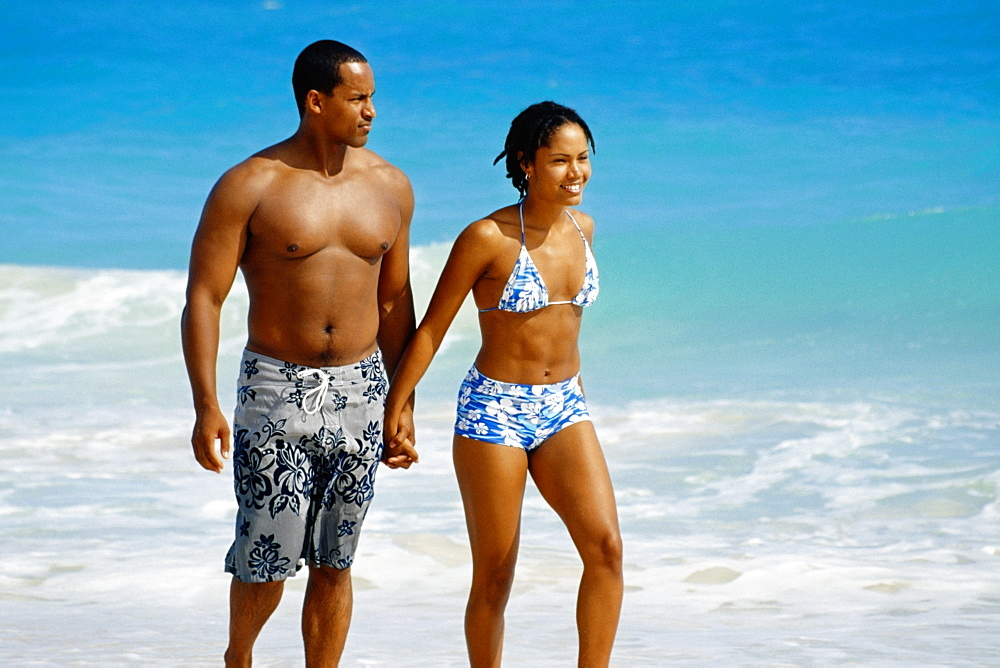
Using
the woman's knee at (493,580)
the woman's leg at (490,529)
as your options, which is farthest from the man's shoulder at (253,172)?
the woman's knee at (493,580)

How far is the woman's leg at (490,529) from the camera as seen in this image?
382 centimetres

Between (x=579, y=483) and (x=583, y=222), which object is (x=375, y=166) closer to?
(x=583, y=222)

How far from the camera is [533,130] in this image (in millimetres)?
3805

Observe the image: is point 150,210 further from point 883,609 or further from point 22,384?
point 883,609

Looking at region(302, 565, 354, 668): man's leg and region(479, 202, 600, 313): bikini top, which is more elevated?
region(479, 202, 600, 313): bikini top

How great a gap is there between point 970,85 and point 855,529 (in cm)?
2143

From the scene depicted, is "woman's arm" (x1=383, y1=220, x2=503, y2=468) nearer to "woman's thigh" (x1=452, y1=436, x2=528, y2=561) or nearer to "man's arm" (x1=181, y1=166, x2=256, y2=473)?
"woman's thigh" (x1=452, y1=436, x2=528, y2=561)

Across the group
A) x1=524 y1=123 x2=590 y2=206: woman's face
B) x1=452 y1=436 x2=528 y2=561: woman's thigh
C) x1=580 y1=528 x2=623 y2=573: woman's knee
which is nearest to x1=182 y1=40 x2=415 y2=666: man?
x1=452 y1=436 x2=528 y2=561: woman's thigh

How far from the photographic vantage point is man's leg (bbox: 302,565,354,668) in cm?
381

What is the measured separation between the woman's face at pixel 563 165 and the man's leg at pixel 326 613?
1.25 m

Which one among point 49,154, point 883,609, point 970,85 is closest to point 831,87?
point 970,85

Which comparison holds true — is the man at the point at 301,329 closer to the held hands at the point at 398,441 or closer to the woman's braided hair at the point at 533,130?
the held hands at the point at 398,441

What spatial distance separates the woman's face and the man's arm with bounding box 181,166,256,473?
0.83 m

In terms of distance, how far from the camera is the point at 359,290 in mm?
3691
